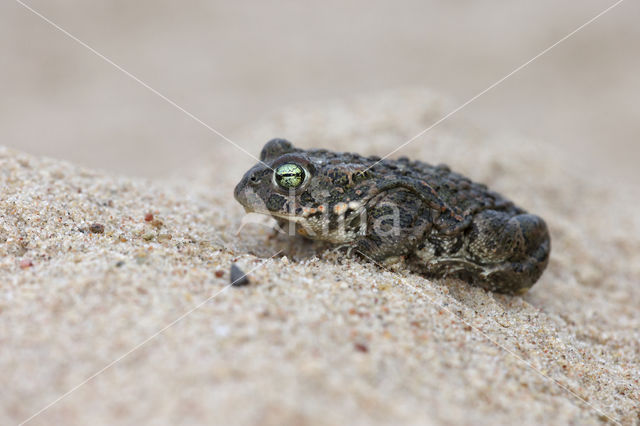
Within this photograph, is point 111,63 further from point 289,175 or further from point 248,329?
point 248,329

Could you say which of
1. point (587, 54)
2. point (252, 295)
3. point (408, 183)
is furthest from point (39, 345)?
point (587, 54)

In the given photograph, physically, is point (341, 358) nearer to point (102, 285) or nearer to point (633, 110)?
point (102, 285)

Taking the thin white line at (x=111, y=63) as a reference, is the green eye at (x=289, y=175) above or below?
below

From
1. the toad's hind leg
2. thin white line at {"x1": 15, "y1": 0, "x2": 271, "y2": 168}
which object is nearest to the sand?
the toad's hind leg

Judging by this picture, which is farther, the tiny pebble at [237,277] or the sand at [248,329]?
the tiny pebble at [237,277]

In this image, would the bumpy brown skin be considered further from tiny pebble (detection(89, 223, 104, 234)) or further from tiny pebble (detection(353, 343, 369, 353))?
tiny pebble (detection(353, 343, 369, 353))

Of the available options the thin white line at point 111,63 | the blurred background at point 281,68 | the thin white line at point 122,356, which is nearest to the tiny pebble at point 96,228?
the thin white line at point 122,356

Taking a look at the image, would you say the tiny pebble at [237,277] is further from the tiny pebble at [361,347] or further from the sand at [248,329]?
the tiny pebble at [361,347]
